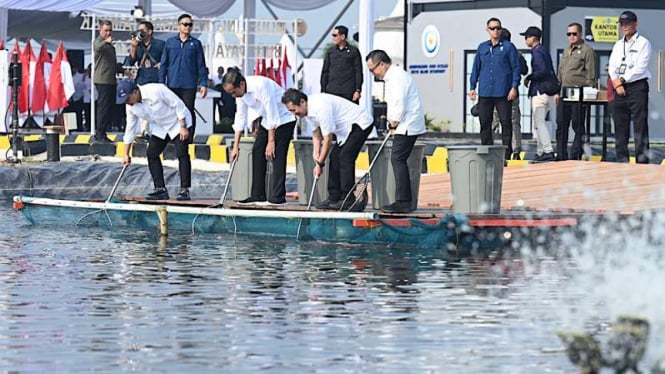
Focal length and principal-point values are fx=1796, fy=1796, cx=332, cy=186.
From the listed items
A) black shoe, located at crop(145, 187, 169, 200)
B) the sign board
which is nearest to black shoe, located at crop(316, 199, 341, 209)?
black shoe, located at crop(145, 187, 169, 200)

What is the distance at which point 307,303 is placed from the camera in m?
12.1

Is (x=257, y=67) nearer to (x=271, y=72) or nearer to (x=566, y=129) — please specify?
(x=271, y=72)

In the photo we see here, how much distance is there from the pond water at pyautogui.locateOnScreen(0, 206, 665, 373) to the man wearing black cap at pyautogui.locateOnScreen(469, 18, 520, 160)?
4.74 metres

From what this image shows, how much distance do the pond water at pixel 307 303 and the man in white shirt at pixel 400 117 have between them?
1.00m

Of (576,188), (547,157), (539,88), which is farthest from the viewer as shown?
(539,88)

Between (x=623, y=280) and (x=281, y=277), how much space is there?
2643 mm

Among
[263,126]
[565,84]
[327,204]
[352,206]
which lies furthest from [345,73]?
[352,206]

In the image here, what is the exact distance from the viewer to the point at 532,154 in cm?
2509

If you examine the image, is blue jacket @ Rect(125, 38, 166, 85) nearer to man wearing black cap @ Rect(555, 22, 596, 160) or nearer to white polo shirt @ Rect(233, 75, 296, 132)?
man wearing black cap @ Rect(555, 22, 596, 160)

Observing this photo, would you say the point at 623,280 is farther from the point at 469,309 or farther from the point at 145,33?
the point at 145,33

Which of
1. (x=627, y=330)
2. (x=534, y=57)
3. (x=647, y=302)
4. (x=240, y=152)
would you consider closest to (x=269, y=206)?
(x=240, y=152)

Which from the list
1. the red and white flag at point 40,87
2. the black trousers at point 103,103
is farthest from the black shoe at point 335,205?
the red and white flag at point 40,87

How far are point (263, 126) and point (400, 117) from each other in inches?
76.3

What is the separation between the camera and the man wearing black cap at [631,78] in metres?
20.2
